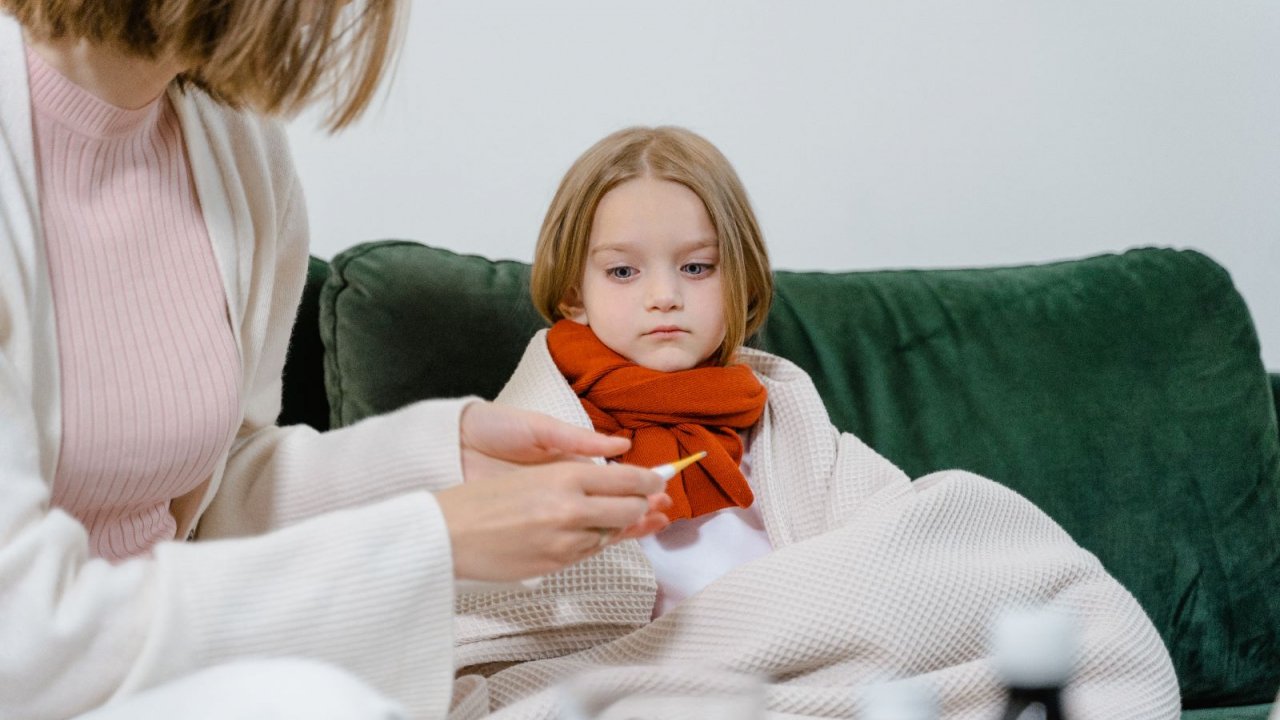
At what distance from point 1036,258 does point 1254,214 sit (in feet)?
1.41

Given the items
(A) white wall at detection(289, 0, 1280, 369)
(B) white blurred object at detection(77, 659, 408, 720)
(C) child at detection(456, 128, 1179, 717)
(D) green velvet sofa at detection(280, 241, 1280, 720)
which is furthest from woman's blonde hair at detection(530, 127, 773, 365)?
(B) white blurred object at detection(77, 659, 408, 720)

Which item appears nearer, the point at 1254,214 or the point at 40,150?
the point at 40,150

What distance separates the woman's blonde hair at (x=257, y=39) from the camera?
971mm

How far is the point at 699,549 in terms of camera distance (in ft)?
4.64

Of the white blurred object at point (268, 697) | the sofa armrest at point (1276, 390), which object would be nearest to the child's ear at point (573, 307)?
the white blurred object at point (268, 697)

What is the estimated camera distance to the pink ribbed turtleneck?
1008 millimetres

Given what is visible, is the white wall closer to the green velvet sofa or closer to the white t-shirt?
the green velvet sofa

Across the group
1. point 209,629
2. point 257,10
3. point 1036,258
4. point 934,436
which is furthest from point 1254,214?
point 209,629

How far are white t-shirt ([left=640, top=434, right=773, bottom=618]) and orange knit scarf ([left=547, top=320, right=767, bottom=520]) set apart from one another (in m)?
0.03

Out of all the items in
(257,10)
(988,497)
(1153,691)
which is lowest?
(1153,691)

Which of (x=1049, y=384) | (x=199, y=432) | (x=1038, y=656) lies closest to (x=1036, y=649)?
(x=1038, y=656)

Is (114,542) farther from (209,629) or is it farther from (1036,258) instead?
(1036,258)

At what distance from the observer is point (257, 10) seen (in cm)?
98

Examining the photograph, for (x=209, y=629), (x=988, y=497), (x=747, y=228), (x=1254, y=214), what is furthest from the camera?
(x=1254, y=214)
